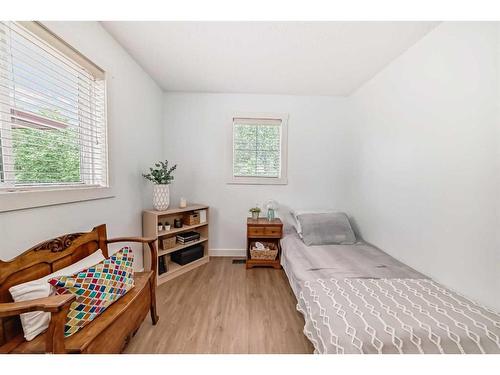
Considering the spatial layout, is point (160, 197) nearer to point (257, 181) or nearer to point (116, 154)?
point (116, 154)

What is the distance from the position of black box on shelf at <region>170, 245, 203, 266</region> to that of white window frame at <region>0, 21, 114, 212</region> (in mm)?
1206

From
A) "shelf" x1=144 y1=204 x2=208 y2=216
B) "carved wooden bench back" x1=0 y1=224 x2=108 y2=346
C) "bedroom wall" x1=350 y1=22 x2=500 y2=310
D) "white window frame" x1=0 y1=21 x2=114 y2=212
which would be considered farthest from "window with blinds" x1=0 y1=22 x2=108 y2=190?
"bedroom wall" x1=350 y1=22 x2=500 y2=310

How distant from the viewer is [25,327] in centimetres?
91

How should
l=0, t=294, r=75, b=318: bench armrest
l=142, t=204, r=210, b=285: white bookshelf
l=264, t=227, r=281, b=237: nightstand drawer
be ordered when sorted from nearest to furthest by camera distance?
l=0, t=294, r=75, b=318: bench armrest
l=142, t=204, r=210, b=285: white bookshelf
l=264, t=227, r=281, b=237: nightstand drawer

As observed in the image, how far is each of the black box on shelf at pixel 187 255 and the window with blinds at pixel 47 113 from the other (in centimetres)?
128

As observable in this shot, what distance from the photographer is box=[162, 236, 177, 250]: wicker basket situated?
2350 mm

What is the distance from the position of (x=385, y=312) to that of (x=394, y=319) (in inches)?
2.5

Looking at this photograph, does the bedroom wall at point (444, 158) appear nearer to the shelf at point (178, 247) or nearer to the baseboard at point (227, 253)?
the baseboard at point (227, 253)

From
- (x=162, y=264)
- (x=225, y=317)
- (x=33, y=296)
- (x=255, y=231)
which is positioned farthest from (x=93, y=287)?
(x=255, y=231)

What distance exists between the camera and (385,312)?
113 cm

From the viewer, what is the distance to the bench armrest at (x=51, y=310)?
28.9 inches

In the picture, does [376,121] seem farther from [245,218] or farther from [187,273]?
[187,273]

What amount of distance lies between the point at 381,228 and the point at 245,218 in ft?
5.79

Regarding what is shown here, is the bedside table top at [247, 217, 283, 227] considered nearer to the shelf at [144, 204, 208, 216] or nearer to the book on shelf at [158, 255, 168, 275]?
the shelf at [144, 204, 208, 216]
